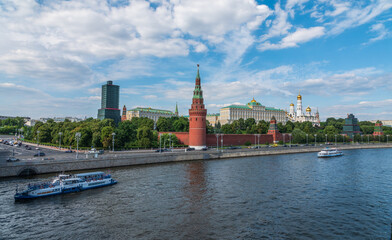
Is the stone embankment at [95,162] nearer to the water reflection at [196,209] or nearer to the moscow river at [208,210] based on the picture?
the moscow river at [208,210]

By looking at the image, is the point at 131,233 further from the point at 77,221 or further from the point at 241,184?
the point at 241,184

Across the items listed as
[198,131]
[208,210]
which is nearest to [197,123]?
[198,131]

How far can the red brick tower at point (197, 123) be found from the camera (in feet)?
234

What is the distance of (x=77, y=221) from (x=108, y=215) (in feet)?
7.73

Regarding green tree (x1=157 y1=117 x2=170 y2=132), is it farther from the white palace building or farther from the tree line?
the white palace building

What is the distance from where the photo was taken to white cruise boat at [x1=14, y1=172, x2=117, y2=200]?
86.2 ft

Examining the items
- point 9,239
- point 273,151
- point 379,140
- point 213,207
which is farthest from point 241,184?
point 379,140

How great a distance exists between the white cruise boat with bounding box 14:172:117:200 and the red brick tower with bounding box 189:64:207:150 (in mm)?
39680

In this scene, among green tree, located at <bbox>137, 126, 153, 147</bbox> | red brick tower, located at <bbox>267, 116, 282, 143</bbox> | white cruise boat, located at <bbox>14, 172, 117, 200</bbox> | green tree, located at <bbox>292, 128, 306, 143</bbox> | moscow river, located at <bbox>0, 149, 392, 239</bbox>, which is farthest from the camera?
red brick tower, located at <bbox>267, 116, 282, 143</bbox>

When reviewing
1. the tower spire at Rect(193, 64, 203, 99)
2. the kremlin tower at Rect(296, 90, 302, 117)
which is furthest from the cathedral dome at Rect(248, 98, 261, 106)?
the tower spire at Rect(193, 64, 203, 99)

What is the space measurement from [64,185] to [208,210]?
16.8 metres

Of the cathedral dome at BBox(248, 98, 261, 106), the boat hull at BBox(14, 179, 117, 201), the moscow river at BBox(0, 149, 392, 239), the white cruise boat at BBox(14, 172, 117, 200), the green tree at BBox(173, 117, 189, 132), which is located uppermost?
the cathedral dome at BBox(248, 98, 261, 106)

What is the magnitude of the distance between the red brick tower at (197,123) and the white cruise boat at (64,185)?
130 ft

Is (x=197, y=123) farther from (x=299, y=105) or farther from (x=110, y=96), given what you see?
(x=299, y=105)
